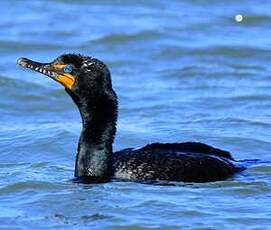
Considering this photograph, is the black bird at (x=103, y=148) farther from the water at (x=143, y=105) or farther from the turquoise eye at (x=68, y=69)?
the water at (x=143, y=105)

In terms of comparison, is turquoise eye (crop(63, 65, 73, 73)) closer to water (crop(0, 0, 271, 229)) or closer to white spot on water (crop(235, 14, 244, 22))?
water (crop(0, 0, 271, 229))

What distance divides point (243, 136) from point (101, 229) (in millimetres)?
4317

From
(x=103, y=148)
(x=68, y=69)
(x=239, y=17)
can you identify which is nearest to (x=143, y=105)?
(x=103, y=148)

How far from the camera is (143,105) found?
18.3 metres

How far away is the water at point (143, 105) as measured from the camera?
13.1 metres

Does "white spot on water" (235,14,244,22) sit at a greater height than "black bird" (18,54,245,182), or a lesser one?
greater

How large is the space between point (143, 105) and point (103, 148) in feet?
15.2

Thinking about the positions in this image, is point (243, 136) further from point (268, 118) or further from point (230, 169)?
point (230, 169)

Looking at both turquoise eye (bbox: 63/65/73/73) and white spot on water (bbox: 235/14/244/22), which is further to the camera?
white spot on water (bbox: 235/14/244/22)

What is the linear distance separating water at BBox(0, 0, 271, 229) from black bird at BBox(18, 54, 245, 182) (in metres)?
0.15

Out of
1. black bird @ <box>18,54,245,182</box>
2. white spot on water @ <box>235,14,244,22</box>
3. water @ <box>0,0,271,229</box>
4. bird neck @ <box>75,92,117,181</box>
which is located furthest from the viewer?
white spot on water @ <box>235,14,244,22</box>

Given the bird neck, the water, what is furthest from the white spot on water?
the bird neck

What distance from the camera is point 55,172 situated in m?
14.6

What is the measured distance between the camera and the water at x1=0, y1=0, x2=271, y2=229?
13.1 meters
